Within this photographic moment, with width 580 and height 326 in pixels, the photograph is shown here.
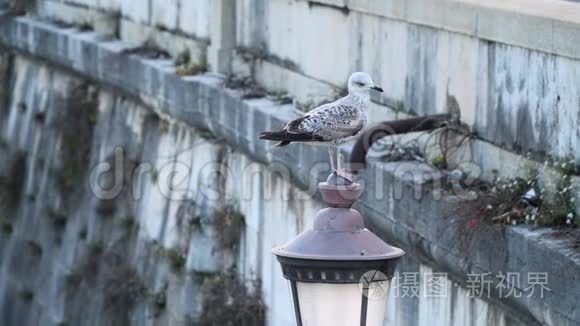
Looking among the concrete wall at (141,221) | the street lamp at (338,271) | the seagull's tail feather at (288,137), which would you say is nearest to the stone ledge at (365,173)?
the concrete wall at (141,221)

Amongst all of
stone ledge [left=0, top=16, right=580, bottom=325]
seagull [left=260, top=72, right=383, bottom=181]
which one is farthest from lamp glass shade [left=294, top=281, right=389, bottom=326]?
stone ledge [left=0, top=16, right=580, bottom=325]

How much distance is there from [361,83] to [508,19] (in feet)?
6.65

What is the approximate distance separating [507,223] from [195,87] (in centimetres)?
568

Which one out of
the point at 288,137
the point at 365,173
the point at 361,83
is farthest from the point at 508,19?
the point at 288,137

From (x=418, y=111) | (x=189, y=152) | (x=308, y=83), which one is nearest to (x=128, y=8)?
→ (x=189, y=152)

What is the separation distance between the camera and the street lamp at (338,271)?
4801 millimetres

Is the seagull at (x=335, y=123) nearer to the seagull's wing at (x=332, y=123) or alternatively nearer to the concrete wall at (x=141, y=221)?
the seagull's wing at (x=332, y=123)

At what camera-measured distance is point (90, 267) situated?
1516 centimetres

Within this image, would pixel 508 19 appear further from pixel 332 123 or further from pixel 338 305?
pixel 338 305

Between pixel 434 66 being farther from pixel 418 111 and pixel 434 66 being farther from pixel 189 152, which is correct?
pixel 189 152

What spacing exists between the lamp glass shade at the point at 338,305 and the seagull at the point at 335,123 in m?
1.40

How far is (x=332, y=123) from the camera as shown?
6180mm

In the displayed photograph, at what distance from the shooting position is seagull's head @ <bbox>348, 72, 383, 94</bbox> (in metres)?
6.09

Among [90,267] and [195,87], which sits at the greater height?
[195,87]
